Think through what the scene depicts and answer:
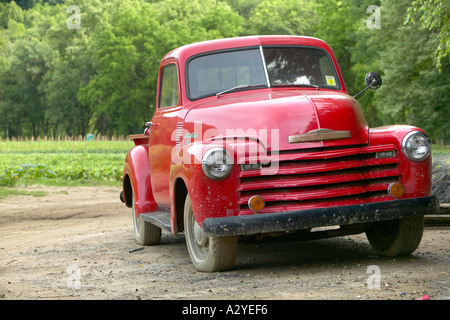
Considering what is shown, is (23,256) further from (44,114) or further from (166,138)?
(44,114)

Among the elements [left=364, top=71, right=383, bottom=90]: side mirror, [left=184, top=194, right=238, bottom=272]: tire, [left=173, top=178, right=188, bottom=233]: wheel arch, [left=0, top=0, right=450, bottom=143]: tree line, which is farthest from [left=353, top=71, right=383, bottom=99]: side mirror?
[left=0, top=0, right=450, bottom=143]: tree line

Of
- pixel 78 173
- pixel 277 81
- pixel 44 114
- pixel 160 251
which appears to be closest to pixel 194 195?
pixel 277 81

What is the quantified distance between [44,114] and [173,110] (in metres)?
86.7

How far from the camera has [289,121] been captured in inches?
252

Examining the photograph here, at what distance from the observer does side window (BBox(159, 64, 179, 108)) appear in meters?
8.12

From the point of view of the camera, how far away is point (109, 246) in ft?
29.7

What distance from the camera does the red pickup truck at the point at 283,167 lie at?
20.0 ft

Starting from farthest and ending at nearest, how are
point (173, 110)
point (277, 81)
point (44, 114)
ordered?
1. point (44, 114)
2. point (173, 110)
3. point (277, 81)

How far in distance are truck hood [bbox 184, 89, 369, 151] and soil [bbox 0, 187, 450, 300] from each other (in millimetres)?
1078

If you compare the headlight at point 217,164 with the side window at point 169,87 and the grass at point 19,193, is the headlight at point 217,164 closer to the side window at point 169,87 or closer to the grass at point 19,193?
the side window at point 169,87

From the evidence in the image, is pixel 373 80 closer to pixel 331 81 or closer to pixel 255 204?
pixel 331 81

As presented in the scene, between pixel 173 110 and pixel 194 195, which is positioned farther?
pixel 173 110

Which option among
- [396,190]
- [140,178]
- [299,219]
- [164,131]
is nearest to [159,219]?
[164,131]

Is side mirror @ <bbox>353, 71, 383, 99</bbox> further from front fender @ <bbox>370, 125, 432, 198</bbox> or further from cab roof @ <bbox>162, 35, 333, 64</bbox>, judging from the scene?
front fender @ <bbox>370, 125, 432, 198</bbox>
